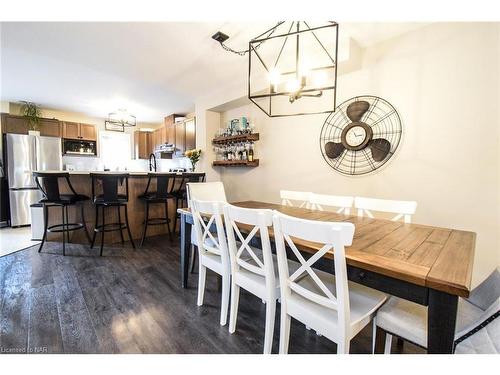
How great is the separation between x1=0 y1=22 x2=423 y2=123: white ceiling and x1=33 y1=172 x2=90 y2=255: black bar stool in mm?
1410

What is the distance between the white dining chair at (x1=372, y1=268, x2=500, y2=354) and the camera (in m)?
0.87

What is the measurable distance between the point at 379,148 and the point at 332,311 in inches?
74.1

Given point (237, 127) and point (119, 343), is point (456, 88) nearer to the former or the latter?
point (237, 127)

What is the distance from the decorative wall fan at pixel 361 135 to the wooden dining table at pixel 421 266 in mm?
1142

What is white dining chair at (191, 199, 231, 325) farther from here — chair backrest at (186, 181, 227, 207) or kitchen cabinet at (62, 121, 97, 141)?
kitchen cabinet at (62, 121, 97, 141)

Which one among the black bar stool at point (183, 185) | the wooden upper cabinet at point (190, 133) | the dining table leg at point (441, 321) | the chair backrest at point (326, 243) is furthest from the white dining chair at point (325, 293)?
the wooden upper cabinet at point (190, 133)

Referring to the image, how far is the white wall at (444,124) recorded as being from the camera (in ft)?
6.04

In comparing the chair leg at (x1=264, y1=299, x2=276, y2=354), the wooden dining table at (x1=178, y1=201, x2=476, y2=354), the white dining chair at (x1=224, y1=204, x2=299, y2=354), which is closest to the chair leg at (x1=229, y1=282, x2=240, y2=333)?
the white dining chair at (x1=224, y1=204, x2=299, y2=354)

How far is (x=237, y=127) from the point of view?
379 centimetres

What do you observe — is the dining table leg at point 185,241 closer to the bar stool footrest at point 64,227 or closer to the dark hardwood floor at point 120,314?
the dark hardwood floor at point 120,314

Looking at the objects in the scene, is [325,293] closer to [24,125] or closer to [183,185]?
[183,185]

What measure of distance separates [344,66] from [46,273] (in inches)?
151
